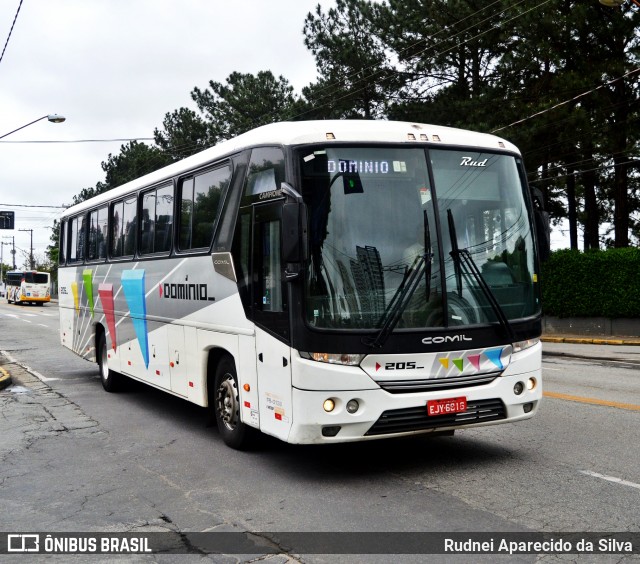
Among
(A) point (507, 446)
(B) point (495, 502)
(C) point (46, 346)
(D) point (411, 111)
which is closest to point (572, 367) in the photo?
(A) point (507, 446)

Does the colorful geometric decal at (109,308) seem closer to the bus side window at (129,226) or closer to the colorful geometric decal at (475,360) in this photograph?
the bus side window at (129,226)

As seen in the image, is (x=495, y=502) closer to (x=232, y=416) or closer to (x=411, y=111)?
(x=232, y=416)

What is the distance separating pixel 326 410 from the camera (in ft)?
20.2

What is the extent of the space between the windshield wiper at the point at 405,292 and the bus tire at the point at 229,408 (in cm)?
191

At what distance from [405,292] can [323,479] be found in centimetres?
177

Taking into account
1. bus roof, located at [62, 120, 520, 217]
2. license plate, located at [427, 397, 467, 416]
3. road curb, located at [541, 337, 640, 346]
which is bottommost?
Answer: road curb, located at [541, 337, 640, 346]

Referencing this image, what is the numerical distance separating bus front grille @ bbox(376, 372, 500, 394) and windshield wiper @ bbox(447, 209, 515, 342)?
0.45m

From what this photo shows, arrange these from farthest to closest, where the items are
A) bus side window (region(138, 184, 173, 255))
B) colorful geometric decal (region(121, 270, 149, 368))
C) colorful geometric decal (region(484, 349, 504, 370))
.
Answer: colorful geometric decal (region(121, 270, 149, 368)) → bus side window (region(138, 184, 173, 255)) → colorful geometric decal (region(484, 349, 504, 370))

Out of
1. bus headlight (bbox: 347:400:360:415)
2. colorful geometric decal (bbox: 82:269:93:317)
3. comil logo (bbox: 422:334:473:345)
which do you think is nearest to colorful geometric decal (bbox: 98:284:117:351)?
colorful geometric decal (bbox: 82:269:93:317)

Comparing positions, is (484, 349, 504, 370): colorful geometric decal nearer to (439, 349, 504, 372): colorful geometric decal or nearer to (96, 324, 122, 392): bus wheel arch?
(439, 349, 504, 372): colorful geometric decal

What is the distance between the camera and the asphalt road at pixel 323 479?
210 inches

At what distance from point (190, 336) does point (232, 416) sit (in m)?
1.37

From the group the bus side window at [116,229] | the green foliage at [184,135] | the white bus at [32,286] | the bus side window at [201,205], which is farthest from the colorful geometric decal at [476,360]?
the white bus at [32,286]

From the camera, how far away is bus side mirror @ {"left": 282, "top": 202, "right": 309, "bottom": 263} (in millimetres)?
6004
